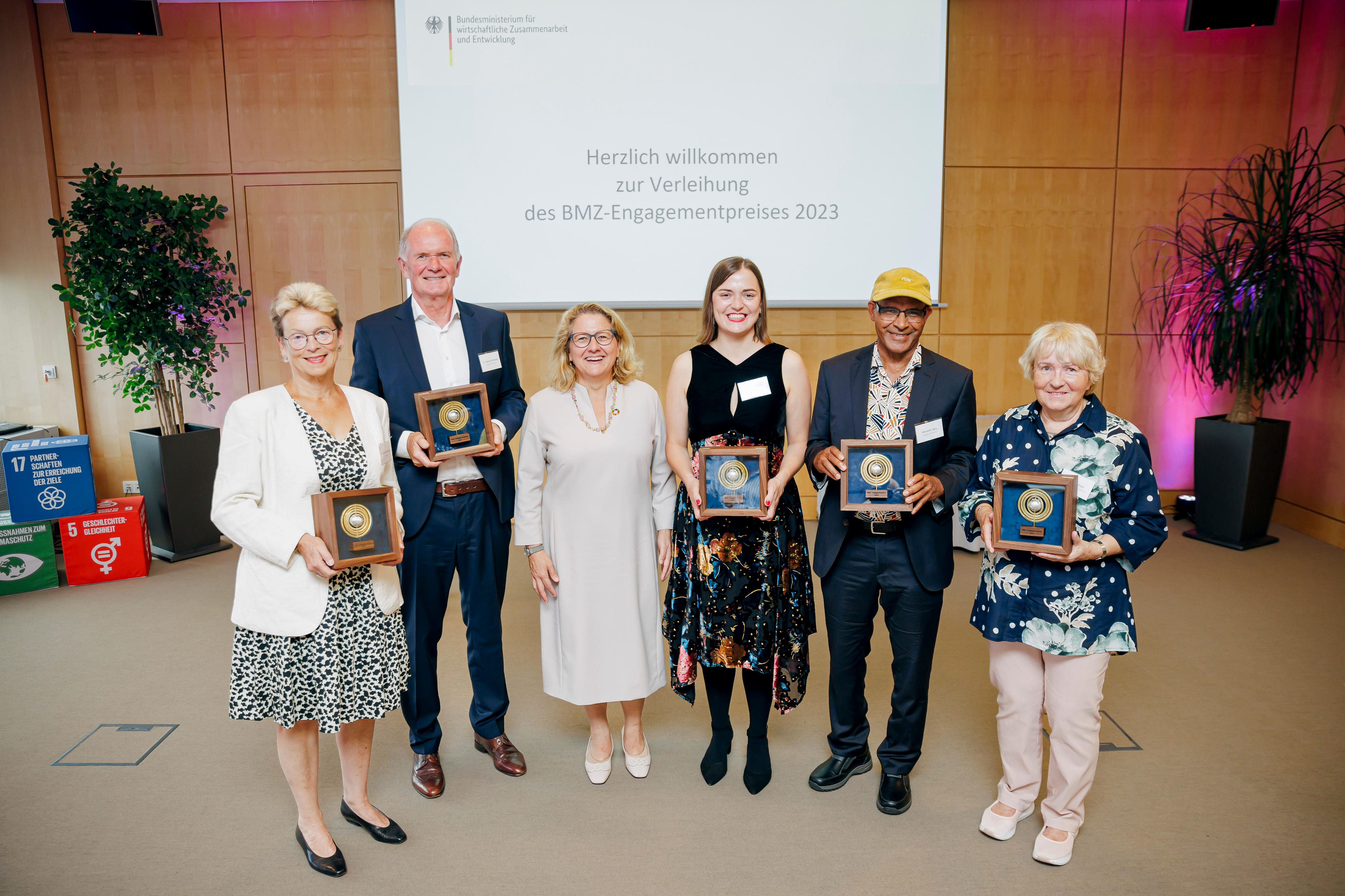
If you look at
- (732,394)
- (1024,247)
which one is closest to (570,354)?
(732,394)

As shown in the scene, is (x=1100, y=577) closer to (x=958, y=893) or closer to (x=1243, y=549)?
(x=958, y=893)

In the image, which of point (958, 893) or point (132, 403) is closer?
point (958, 893)

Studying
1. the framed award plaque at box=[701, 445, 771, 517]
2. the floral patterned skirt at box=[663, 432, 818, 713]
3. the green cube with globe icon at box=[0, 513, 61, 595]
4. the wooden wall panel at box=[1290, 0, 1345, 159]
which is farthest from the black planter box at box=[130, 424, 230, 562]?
the wooden wall panel at box=[1290, 0, 1345, 159]

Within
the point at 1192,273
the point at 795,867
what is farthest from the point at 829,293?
the point at 795,867

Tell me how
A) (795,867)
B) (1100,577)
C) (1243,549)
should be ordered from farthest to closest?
(1243,549) → (795,867) → (1100,577)

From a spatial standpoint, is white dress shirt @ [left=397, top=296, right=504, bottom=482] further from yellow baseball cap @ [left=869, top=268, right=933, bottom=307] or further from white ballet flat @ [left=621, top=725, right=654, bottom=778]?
yellow baseball cap @ [left=869, top=268, right=933, bottom=307]

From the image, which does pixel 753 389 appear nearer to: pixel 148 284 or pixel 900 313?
pixel 900 313

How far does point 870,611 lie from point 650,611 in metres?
0.68

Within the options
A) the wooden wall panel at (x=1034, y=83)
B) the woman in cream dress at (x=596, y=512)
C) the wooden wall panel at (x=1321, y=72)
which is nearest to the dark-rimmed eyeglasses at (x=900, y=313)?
the woman in cream dress at (x=596, y=512)

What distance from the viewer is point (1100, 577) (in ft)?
6.72

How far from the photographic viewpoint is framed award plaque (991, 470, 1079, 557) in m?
1.94

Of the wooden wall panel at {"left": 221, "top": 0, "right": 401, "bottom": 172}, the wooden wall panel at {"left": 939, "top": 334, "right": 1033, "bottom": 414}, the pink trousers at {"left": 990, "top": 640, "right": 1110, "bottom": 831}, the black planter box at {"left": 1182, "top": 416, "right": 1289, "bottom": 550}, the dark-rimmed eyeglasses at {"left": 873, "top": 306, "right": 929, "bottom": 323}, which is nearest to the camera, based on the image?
the pink trousers at {"left": 990, "top": 640, "right": 1110, "bottom": 831}

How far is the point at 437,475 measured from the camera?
2.49m

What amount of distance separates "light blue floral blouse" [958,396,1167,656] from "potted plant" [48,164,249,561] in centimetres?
475
